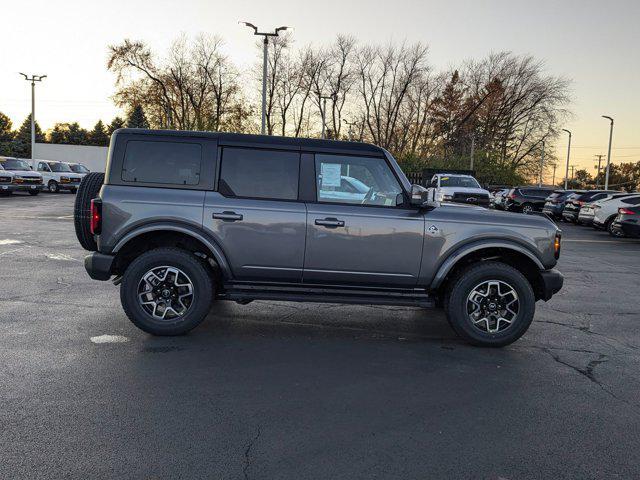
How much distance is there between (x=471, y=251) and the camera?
5.52 m

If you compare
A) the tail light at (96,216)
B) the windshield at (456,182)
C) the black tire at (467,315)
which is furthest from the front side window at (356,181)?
the windshield at (456,182)

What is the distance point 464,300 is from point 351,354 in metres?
1.25

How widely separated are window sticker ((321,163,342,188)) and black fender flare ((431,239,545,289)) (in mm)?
1305

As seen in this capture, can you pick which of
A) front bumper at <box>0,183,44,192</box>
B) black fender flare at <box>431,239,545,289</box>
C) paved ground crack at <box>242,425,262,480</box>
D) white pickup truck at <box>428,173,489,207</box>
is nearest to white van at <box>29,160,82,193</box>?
front bumper at <box>0,183,44,192</box>

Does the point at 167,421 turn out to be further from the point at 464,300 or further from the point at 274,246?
the point at 464,300

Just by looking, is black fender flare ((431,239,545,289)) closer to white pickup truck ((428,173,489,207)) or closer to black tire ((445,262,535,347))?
black tire ((445,262,535,347))

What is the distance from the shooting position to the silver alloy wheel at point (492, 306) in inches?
219

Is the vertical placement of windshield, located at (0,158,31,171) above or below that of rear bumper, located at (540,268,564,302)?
above

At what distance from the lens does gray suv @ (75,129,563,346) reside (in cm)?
548

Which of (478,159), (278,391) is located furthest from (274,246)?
(478,159)

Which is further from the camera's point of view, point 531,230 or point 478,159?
point 478,159

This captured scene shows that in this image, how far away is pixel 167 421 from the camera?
3641mm

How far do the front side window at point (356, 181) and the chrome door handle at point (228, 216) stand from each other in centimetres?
81

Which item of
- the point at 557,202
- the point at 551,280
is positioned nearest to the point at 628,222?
the point at 557,202
